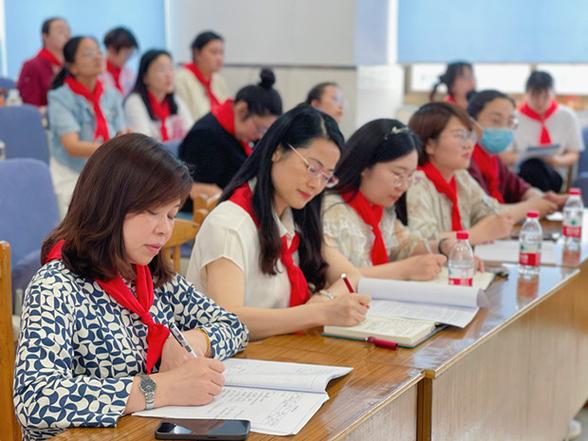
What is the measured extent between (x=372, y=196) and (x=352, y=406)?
1.23 metres

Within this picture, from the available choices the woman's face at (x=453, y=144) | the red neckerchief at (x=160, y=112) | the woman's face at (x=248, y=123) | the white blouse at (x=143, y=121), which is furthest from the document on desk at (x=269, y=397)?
the red neckerchief at (x=160, y=112)

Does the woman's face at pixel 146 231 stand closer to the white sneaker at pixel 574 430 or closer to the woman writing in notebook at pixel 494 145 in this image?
the white sneaker at pixel 574 430

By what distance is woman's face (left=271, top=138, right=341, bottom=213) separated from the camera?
7.29 ft

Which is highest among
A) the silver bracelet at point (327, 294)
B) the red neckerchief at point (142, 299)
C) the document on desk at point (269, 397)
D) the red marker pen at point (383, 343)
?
the red neckerchief at point (142, 299)

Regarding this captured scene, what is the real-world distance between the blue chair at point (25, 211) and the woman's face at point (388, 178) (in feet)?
3.67

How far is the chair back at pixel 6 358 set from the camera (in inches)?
73.6

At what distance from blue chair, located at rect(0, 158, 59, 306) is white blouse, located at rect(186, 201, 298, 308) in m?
0.93

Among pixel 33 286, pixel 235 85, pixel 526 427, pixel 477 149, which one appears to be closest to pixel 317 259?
pixel 526 427

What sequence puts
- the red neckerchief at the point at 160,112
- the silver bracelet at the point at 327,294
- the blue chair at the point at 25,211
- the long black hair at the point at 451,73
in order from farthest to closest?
the long black hair at the point at 451,73 < the red neckerchief at the point at 160,112 < the blue chair at the point at 25,211 < the silver bracelet at the point at 327,294

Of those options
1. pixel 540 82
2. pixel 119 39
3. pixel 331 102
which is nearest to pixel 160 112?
pixel 331 102

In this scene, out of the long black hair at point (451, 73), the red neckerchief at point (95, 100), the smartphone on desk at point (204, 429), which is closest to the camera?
the smartphone on desk at point (204, 429)

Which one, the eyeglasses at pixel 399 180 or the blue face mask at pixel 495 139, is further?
the blue face mask at pixel 495 139

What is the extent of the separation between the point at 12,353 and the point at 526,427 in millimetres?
1440

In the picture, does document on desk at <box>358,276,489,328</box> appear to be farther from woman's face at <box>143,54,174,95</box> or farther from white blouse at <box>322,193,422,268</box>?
woman's face at <box>143,54,174,95</box>
